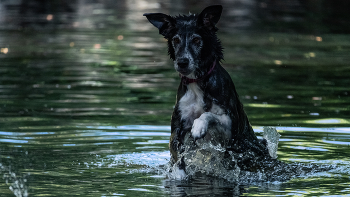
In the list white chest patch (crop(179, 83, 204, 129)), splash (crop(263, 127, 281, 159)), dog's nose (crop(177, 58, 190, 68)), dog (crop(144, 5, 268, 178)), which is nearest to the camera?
dog's nose (crop(177, 58, 190, 68))

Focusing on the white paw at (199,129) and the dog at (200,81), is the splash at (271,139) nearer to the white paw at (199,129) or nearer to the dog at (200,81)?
the dog at (200,81)

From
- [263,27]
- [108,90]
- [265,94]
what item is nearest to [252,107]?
[265,94]

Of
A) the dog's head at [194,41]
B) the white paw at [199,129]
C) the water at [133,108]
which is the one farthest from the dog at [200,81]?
the water at [133,108]

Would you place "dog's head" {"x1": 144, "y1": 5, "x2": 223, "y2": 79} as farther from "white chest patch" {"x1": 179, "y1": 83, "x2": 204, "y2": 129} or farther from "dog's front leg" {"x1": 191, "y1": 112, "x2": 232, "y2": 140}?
"dog's front leg" {"x1": 191, "y1": 112, "x2": 232, "y2": 140}

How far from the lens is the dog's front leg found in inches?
271

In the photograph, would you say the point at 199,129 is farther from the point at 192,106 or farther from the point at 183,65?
the point at 183,65

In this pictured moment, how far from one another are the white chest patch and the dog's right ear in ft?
2.14

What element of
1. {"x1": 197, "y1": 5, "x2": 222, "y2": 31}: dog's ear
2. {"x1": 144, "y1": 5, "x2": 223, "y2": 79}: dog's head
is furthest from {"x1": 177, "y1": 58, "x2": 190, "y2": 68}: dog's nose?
{"x1": 197, "y1": 5, "x2": 222, "y2": 31}: dog's ear

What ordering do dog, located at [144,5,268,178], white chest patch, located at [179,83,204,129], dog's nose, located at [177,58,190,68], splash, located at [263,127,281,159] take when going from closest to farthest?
dog's nose, located at [177,58,190,68], dog, located at [144,5,268,178], white chest patch, located at [179,83,204,129], splash, located at [263,127,281,159]

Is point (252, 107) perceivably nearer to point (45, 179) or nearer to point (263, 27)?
point (45, 179)

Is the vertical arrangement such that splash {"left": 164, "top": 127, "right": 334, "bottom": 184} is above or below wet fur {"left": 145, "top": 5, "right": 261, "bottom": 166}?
below

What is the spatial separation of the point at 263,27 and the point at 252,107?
14342mm

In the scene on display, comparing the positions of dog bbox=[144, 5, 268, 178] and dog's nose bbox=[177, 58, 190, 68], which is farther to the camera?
dog bbox=[144, 5, 268, 178]

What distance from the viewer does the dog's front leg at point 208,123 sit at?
689 centimetres
